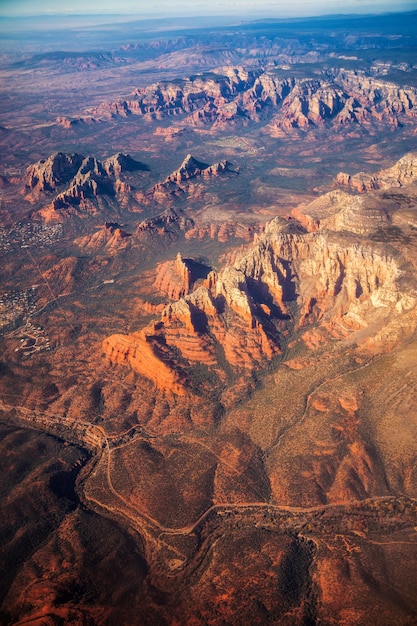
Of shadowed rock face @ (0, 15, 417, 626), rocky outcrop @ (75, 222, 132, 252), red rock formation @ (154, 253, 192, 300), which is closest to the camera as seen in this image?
shadowed rock face @ (0, 15, 417, 626)

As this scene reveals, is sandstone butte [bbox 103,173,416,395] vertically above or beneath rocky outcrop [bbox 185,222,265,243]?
above

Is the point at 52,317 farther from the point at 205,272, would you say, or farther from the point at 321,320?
the point at 321,320

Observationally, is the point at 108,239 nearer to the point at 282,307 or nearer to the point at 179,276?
the point at 179,276

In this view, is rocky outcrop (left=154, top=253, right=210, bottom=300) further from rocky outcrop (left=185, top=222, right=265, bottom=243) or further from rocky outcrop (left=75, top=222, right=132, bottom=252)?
rocky outcrop (left=185, top=222, right=265, bottom=243)

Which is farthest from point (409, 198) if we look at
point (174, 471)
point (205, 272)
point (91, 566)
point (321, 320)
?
point (91, 566)

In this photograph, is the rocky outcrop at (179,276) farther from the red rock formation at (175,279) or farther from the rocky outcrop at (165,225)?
the rocky outcrop at (165,225)

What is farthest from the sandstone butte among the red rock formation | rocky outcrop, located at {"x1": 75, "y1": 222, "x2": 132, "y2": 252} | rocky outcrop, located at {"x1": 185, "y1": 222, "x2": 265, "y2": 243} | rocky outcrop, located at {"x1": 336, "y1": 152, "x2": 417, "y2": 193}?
rocky outcrop, located at {"x1": 336, "y1": 152, "x2": 417, "y2": 193}

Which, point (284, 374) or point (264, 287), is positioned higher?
point (264, 287)

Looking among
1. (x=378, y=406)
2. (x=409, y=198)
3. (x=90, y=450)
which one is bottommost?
(x=90, y=450)

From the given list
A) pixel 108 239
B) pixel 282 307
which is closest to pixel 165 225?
pixel 108 239
